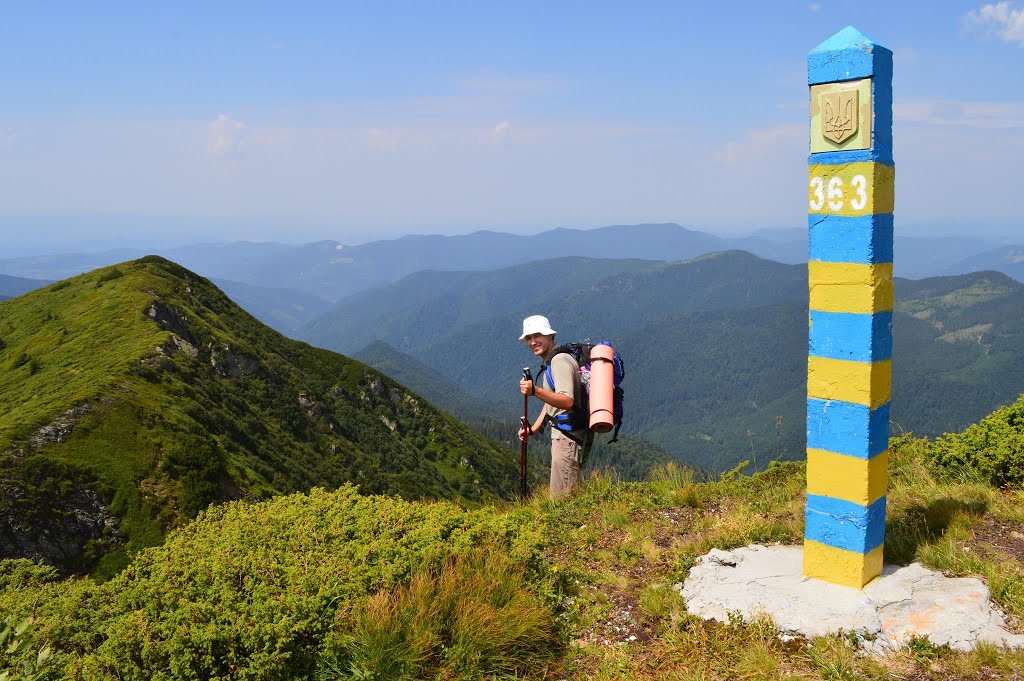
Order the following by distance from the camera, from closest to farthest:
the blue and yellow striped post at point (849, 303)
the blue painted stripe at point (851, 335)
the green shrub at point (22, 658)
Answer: the green shrub at point (22, 658) → the blue and yellow striped post at point (849, 303) → the blue painted stripe at point (851, 335)

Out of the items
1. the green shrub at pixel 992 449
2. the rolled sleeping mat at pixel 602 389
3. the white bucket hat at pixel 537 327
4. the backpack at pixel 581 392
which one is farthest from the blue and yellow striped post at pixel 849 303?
the green shrub at pixel 992 449

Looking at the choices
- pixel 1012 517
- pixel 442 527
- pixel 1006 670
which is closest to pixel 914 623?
pixel 1006 670

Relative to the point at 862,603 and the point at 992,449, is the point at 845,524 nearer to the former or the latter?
the point at 862,603

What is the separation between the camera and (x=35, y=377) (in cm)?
5175

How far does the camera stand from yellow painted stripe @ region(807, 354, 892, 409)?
5.99m

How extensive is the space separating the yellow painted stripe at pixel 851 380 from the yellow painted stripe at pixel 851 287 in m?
0.49

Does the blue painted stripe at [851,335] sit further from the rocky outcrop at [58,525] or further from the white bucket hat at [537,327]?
the rocky outcrop at [58,525]

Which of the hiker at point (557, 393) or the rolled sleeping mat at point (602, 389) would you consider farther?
the hiker at point (557, 393)

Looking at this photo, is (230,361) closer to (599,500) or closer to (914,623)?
(599,500)

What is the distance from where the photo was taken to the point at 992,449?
8.85 meters

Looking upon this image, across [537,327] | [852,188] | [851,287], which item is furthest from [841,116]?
[537,327]

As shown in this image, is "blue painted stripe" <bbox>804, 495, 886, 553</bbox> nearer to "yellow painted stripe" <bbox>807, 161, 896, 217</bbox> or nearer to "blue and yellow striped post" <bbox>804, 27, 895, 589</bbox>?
"blue and yellow striped post" <bbox>804, 27, 895, 589</bbox>

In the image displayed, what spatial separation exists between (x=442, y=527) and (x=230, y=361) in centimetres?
7293

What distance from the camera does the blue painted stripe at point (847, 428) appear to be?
6.04m
